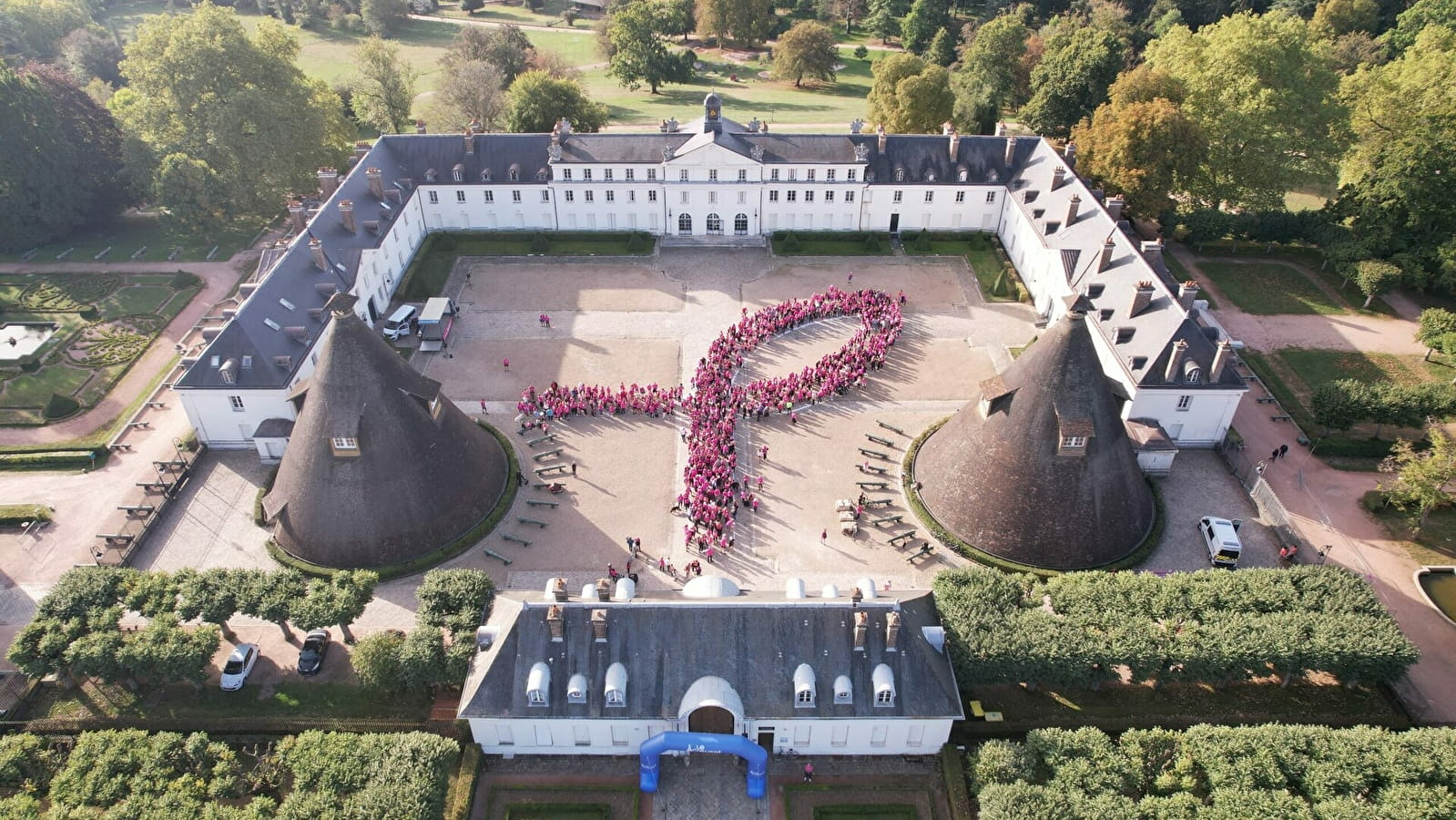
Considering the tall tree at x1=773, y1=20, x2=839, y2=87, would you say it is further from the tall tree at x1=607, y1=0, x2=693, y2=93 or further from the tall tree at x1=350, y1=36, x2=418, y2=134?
the tall tree at x1=350, y1=36, x2=418, y2=134

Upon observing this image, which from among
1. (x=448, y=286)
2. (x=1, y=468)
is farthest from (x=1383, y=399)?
(x=1, y=468)

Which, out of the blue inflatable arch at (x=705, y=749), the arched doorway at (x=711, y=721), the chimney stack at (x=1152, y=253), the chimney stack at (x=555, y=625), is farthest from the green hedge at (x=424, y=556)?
the chimney stack at (x=1152, y=253)

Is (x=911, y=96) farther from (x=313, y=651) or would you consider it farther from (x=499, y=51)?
(x=313, y=651)

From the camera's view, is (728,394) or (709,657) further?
(728,394)

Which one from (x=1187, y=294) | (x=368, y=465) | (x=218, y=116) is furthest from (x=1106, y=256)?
(x=218, y=116)

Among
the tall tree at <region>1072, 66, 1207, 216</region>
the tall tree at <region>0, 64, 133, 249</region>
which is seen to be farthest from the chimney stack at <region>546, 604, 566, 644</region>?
the tall tree at <region>0, 64, 133, 249</region>

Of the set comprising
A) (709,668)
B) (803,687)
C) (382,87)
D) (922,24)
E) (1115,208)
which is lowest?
(709,668)
